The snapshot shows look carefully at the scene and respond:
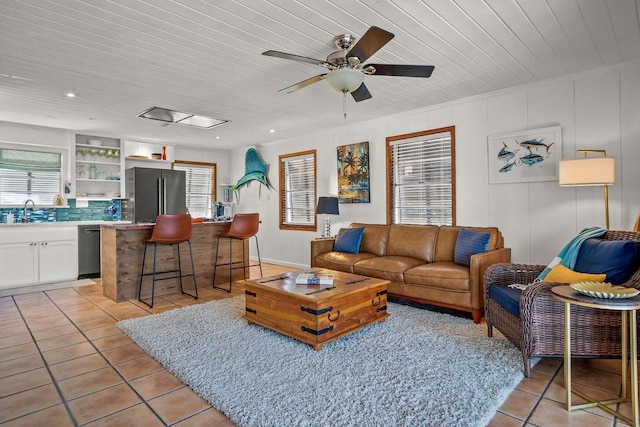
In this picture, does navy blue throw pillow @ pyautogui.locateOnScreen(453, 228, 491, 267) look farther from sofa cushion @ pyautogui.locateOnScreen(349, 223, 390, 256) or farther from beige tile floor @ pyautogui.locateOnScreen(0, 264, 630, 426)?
beige tile floor @ pyautogui.locateOnScreen(0, 264, 630, 426)

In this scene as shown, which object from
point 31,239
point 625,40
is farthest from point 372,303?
point 31,239

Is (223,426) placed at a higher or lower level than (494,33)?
lower

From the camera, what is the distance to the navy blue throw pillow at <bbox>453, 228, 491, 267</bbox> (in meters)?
3.70

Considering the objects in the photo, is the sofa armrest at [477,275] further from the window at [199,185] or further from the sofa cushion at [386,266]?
the window at [199,185]

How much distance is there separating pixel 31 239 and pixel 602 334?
266 inches

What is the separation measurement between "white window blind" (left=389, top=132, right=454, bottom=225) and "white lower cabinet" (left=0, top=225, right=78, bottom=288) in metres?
5.11

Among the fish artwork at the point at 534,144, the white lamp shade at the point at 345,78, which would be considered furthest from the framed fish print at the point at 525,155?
the white lamp shade at the point at 345,78

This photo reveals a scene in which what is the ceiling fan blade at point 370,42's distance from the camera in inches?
85.6

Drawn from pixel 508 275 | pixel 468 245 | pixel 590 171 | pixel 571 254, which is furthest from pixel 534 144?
pixel 508 275

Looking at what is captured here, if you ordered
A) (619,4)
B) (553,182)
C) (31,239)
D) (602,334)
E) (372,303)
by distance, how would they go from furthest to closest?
(31,239) < (553,182) < (372,303) < (619,4) < (602,334)

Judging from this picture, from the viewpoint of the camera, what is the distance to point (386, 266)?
401 centimetres

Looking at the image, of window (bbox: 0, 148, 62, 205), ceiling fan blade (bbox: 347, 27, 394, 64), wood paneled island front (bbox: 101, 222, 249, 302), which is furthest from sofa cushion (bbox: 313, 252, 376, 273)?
window (bbox: 0, 148, 62, 205)

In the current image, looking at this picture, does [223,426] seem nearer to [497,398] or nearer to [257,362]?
[257,362]

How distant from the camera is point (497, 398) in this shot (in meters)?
2.00
